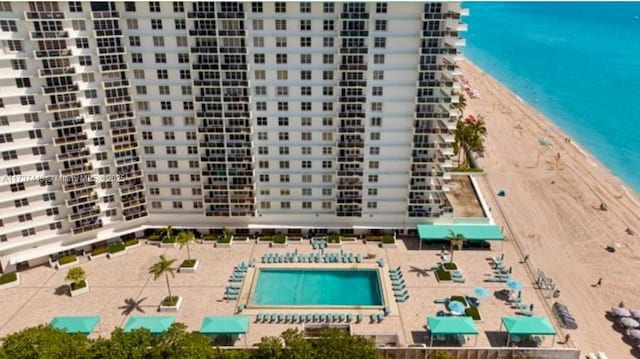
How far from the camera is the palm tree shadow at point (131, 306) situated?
205 ft

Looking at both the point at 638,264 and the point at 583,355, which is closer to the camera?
the point at 583,355

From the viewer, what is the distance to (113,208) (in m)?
73.8

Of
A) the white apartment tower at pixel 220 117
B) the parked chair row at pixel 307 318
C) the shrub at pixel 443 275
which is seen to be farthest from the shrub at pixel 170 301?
the shrub at pixel 443 275

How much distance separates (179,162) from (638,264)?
70.2 m

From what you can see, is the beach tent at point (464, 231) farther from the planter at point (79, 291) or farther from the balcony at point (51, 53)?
the balcony at point (51, 53)

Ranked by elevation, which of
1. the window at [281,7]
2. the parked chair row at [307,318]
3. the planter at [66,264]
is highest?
the window at [281,7]

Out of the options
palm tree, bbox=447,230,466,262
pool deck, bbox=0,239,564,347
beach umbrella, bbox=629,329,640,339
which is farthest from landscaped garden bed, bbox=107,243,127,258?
beach umbrella, bbox=629,329,640,339

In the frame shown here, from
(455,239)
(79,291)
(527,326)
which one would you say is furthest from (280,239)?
(527,326)

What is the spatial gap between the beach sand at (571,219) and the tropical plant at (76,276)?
61268mm

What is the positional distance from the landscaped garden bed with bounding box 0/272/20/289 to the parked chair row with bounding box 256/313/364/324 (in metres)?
33.6

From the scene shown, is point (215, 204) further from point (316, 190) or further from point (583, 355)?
point (583, 355)

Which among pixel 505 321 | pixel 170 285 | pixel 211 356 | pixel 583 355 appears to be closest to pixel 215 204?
pixel 170 285

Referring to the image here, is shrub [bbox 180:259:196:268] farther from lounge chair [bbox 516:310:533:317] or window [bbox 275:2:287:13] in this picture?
lounge chair [bbox 516:310:533:317]

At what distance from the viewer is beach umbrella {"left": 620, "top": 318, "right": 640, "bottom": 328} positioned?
60.3 meters
